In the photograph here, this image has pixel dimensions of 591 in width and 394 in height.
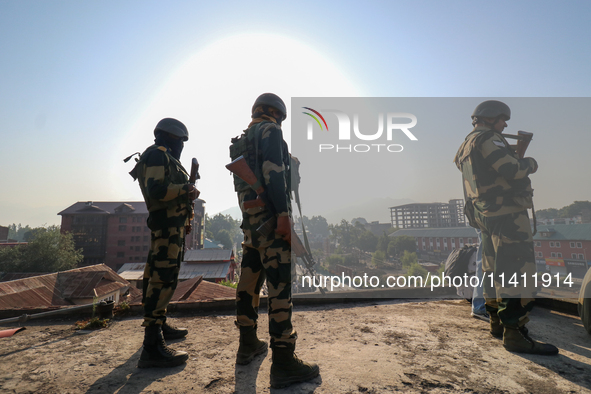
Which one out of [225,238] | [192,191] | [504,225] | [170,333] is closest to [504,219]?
[504,225]

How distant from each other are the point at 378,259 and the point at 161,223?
17472 millimetres

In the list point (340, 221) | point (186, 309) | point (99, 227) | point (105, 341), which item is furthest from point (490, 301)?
point (99, 227)

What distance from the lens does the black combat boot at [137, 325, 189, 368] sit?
1886mm

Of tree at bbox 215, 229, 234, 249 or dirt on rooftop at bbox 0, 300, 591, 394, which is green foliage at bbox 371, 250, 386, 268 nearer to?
dirt on rooftop at bbox 0, 300, 591, 394

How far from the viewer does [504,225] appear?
239cm

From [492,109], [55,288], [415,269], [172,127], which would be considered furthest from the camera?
[415,269]

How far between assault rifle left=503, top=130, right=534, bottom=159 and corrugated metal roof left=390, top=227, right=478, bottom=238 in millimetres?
11042

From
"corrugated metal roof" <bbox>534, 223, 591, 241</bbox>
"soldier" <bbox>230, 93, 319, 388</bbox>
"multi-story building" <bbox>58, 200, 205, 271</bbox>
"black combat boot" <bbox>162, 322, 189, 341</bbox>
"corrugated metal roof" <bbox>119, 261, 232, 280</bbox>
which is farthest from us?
"multi-story building" <bbox>58, 200, 205, 271</bbox>

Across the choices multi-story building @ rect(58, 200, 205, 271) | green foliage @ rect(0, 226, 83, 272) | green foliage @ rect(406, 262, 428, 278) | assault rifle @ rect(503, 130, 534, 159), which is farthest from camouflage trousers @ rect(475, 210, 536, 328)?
multi-story building @ rect(58, 200, 205, 271)

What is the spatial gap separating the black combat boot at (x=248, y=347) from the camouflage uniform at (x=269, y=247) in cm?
6

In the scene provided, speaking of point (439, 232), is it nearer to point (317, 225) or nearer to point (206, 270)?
point (206, 270)

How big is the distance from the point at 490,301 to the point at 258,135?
8.90 feet

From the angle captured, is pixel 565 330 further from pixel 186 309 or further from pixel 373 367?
pixel 186 309

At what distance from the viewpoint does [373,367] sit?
1798 millimetres
